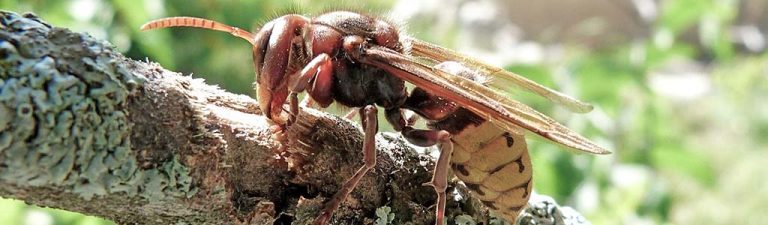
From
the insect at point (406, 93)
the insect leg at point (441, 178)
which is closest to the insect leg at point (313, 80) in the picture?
the insect at point (406, 93)

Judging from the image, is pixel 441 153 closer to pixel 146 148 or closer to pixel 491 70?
pixel 491 70

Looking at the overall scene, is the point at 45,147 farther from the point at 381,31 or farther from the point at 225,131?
the point at 381,31

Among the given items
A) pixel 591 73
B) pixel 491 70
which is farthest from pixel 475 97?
pixel 591 73

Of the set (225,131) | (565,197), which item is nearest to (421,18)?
(565,197)

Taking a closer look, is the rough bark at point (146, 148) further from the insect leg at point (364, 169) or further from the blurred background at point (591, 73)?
the blurred background at point (591, 73)

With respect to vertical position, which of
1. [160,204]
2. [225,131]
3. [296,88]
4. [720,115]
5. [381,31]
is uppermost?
[720,115]

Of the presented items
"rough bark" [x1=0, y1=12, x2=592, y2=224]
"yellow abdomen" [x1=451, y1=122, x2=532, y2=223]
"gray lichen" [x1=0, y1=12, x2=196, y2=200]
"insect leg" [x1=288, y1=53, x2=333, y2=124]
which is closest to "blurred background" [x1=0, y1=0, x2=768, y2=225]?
"yellow abdomen" [x1=451, y1=122, x2=532, y2=223]

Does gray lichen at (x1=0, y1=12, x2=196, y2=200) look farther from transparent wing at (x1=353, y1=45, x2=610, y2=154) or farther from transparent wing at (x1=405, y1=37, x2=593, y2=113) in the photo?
transparent wing at (x1=405, y1=37, x2=593, y2=113)
